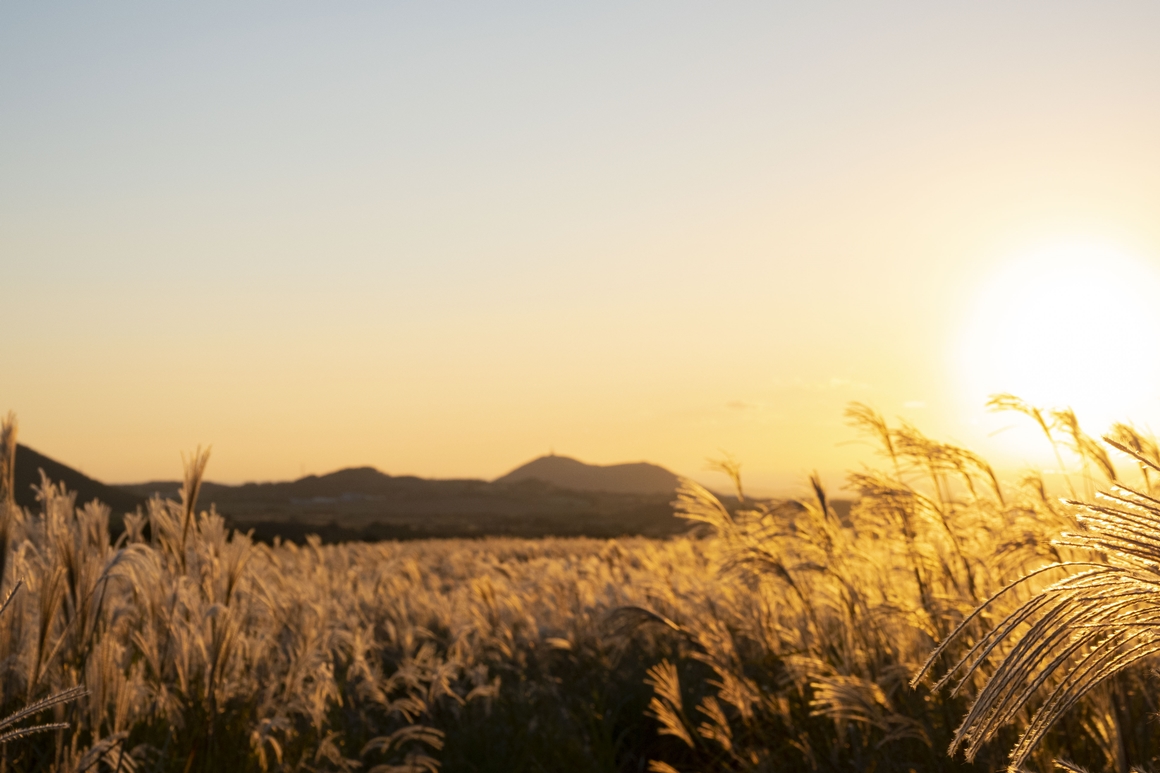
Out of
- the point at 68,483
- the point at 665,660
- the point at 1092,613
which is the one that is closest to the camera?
the point at 1092,613

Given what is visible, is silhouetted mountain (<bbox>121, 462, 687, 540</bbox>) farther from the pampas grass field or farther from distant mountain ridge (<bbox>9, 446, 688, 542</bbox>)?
the pampas grass field

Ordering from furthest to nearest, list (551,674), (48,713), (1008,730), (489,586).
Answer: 1. (489,586)
2. (551,674)
3. (48,713)
4. (1008,730)

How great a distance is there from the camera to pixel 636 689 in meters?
7.06

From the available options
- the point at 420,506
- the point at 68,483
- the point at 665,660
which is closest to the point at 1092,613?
the point at 665,660

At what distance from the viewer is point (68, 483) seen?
42406 mm

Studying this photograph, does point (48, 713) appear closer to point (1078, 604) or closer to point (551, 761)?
point (551, 761)

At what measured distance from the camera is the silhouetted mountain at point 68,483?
4141cm

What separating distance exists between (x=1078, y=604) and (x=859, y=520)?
4.35 meters

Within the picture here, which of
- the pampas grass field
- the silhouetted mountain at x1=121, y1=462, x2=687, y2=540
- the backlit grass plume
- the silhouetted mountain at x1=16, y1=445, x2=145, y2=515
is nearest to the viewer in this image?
the backlit grass plume

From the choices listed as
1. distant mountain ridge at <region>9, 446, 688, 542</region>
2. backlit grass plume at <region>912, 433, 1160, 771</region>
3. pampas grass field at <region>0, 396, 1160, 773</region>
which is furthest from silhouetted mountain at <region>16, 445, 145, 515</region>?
backlit grass plume at <region>912, 433, 1160, 771</region>

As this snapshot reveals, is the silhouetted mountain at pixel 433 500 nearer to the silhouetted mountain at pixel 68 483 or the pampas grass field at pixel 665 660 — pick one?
the silhouetted mountain at pixel 68 483

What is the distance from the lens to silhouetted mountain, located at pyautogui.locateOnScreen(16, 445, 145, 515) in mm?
41406

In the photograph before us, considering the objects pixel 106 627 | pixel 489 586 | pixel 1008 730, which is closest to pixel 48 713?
pixel 106 627

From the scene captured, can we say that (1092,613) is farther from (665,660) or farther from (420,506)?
(420,506)
